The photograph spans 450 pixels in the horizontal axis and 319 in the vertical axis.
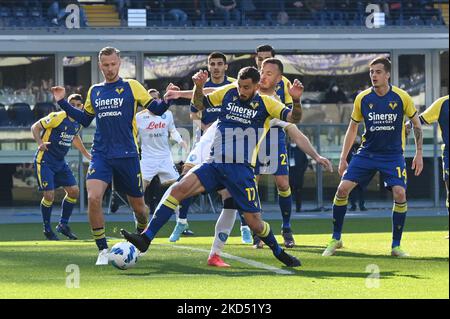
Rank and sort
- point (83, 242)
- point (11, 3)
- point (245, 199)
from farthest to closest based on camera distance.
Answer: point (11, 3), point (83, 242), point (245, 199)

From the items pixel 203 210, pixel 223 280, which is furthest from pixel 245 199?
pixel 203 210

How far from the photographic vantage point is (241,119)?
11.6 m

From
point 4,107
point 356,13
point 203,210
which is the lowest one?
point 203,210

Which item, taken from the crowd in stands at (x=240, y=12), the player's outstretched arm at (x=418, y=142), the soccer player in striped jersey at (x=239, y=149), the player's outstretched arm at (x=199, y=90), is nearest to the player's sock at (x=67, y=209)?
the player's outstretched arm at (x=418, y=142)

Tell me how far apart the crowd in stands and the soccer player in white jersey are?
27.8ft

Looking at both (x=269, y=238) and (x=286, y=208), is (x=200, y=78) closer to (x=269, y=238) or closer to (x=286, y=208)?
(x=269, y=238)

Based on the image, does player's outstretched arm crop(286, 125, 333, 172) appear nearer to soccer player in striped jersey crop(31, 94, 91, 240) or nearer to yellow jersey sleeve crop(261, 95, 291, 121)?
yellow jersey sleeve crop(261, 95, 291, 121)

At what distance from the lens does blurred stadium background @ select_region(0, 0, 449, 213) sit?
26172 mm

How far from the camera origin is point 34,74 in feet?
89.9

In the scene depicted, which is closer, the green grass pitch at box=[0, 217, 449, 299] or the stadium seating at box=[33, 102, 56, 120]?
the green grass pitch at box=[0, 217, 449, 299]

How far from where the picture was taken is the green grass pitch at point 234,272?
9500 millimetres

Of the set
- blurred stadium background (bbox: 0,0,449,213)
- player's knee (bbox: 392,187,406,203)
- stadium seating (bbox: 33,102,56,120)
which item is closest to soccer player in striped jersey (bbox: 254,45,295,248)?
player's knee (bbox: 392,187,406,203)
